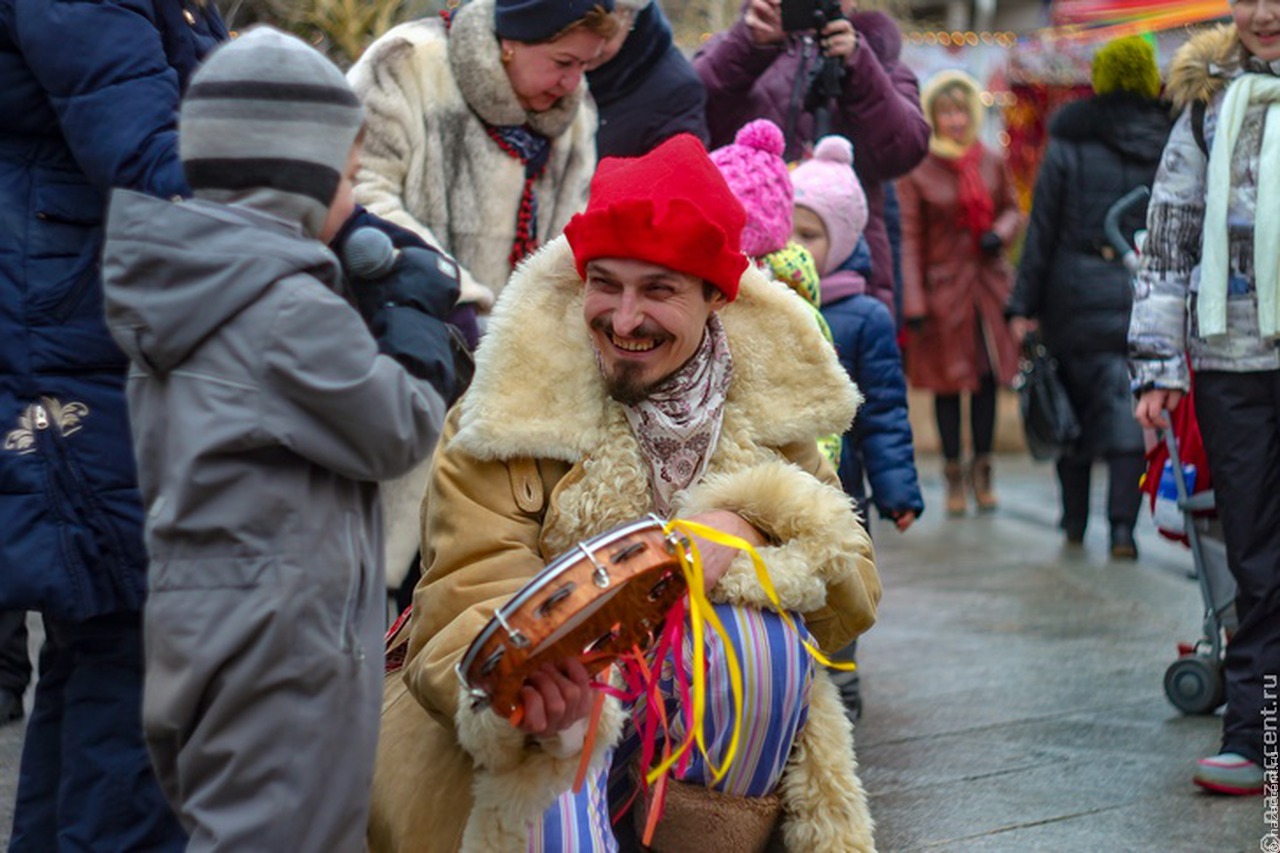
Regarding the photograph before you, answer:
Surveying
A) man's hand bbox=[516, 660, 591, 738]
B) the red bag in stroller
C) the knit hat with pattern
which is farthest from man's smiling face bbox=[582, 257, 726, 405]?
the knit hat with pattern

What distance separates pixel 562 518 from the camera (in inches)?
129

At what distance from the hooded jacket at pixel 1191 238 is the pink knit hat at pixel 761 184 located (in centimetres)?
96

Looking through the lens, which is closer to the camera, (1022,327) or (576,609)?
(576,609)

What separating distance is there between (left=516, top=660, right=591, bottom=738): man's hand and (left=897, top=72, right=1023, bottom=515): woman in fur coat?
7.32m

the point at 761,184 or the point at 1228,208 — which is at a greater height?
the point at 761,184

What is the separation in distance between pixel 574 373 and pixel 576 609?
Answer: 0.77 metres

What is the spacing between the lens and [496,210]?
452cm

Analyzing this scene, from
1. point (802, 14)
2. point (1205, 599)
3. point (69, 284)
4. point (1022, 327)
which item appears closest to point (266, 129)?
point (69, 284)

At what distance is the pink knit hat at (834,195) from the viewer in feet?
17.3

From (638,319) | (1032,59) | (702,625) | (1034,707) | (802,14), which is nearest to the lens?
(702,625)

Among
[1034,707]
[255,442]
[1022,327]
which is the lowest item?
[1022,327]

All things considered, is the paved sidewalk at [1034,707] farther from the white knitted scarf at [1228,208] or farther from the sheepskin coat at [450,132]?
the sheepskin coat at [450,132]

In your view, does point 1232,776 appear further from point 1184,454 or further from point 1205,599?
point 1184,454

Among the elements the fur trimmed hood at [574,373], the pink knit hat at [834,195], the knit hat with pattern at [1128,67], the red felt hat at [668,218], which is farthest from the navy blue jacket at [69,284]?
the knit hat with pattern at [1128,67]
